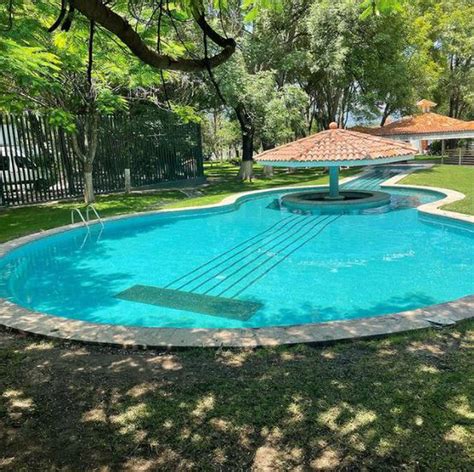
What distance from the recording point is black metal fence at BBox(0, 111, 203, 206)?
1683 centimetres

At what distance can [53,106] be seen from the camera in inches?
611

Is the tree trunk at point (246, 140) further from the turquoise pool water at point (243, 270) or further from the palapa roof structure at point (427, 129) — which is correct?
the turquoise pool water at point (243, 270)

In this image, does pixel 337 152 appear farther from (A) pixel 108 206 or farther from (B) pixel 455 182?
(A) pixel 108 206

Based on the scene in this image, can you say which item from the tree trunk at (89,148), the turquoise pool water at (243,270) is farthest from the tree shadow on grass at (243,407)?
the tree trunk at (89,148)

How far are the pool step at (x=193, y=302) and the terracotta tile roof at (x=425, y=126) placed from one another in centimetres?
2500

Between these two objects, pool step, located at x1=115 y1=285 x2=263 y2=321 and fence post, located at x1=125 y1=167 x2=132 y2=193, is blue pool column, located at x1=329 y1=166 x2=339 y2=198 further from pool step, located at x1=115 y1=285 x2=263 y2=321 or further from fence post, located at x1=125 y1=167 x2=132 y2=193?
pool step, located at x1=115 y1=285 x2=263 y2=321

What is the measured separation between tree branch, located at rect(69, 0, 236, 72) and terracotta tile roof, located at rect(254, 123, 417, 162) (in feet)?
40.8

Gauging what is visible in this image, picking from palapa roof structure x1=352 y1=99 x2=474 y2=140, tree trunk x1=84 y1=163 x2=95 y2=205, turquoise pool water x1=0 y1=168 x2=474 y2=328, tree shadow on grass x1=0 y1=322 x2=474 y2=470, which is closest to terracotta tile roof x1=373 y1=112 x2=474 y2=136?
palapa roof structure x1=352 y1=99 x2=474 y2=140

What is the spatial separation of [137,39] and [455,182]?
19527 millimetres

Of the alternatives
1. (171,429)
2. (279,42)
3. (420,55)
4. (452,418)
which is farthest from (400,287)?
(420,55)

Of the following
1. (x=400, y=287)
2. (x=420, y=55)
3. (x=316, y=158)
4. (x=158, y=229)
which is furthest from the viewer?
(x=420, y=55)

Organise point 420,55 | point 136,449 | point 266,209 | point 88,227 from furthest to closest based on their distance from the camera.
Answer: point 420,55, point 266,209, point 88,227, point 136,449

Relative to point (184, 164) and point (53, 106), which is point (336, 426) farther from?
point (184, 164)

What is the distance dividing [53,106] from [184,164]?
349 inches
